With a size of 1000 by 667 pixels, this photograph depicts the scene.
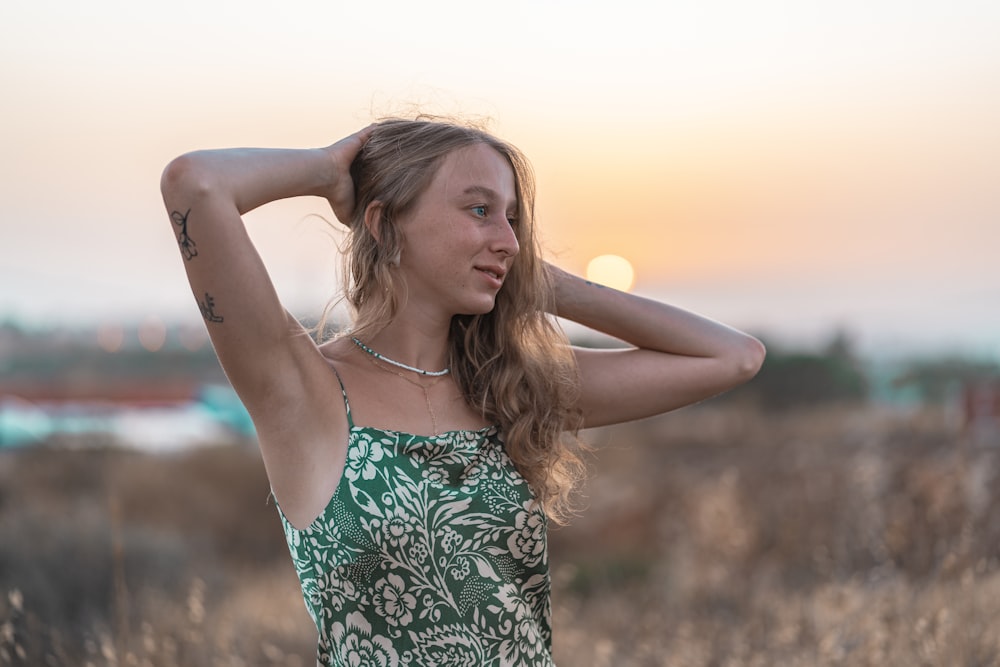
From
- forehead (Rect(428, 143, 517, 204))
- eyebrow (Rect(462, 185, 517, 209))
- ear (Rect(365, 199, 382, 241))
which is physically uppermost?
forehead (Rect(428, 143, 517, 204))

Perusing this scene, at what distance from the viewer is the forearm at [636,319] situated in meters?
2.53

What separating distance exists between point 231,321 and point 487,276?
0.56 meters

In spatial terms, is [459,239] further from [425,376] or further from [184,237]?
[184,237]

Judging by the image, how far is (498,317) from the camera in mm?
2463

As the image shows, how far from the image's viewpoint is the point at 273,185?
2.04 m

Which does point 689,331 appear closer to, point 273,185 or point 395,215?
point 395,215

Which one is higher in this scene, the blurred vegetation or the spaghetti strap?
the spaghetti strap

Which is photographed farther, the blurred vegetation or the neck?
the blurred vegetation

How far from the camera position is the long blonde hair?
7.38 feet

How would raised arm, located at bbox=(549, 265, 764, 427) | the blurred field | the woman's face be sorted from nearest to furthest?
1. the woman's face
2. raised arm, located at bbox=(549, 265, 764, 427)
3. the blurred field

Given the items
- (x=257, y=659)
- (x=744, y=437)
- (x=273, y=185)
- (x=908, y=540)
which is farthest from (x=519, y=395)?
(x=744, y=437)

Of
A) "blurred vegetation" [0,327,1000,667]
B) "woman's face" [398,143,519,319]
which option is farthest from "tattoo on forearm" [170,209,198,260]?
"blurred vegetation" [0,327,1000,667]

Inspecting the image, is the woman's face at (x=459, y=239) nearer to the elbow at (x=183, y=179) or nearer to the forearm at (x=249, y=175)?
the forearm at (x=249, y=175)

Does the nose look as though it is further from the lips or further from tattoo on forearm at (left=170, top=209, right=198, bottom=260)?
tattoo on forearm at (left=170, top=209, right=198, bottom=260)
